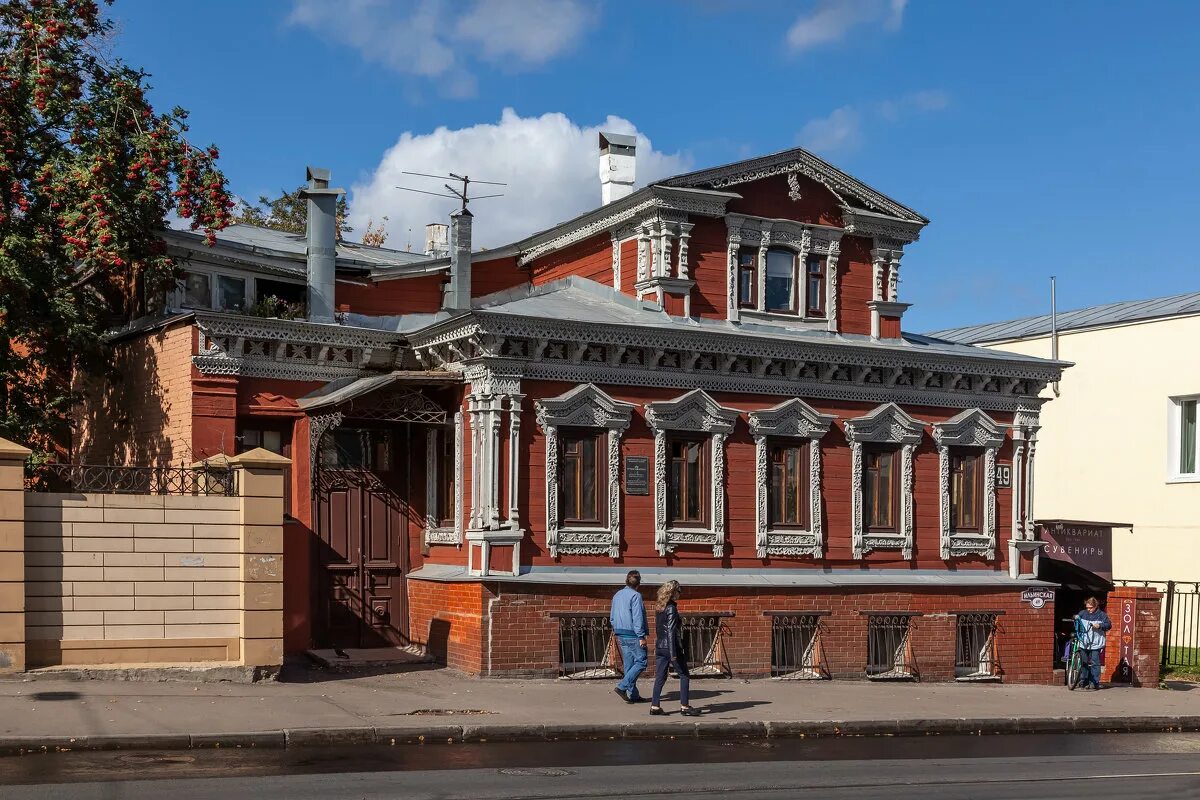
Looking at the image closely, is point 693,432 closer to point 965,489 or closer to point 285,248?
point 965,489

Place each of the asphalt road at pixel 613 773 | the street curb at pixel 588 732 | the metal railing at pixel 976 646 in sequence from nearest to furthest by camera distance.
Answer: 1. the asphalt road at pixel 613 773
2. the street curb at pixel 588 732
3. the metal railing at pixel 976 646

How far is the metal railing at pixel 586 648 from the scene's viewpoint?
2075cm

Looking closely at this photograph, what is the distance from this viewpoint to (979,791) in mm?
12297

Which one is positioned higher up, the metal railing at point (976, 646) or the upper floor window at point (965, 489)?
the upper floor window at point (965, 489)

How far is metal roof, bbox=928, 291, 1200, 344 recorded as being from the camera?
116 feet

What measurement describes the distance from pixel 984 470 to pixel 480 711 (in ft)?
39.2

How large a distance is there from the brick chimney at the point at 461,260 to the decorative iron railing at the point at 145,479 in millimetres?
6527

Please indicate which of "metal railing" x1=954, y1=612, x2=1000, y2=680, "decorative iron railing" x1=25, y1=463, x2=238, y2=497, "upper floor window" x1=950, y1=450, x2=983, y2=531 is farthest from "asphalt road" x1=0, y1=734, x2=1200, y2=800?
"upper floor window" x1=950, y1=450, x2=983, y2=531

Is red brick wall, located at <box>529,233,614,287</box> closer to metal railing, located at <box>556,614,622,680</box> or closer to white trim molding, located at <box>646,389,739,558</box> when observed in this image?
white trim molding, located at <box>646,389,739,558</box>

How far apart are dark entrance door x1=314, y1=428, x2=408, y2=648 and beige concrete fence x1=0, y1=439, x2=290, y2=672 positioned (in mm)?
4035

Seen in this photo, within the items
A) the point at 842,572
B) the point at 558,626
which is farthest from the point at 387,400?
the point at 842,572

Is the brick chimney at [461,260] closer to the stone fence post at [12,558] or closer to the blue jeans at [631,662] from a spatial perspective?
the blue jeans at [631,662]

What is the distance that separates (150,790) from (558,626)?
10150 millimetres

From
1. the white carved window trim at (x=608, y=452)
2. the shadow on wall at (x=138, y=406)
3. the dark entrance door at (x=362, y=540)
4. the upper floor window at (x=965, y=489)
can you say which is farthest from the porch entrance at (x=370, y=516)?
the upper floor window at (x=965, y=489)
